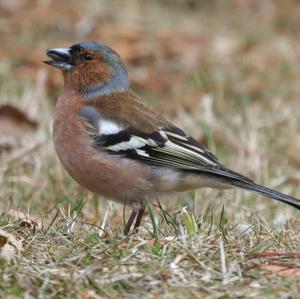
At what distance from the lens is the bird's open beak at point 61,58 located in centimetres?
553

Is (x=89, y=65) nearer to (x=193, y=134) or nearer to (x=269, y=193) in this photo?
(x=269, y=193)

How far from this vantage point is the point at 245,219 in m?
5.38

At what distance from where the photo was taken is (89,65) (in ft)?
18.3

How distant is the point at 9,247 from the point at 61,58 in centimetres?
197

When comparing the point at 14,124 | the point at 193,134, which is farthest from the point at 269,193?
the point at 14,124

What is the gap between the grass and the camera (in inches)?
146

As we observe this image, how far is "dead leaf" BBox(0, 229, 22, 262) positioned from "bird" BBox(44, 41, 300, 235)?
96 centimetres

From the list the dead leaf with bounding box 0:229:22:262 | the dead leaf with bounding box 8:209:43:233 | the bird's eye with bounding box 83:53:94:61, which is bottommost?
the dead leaf with bounding box 0:229:22:262

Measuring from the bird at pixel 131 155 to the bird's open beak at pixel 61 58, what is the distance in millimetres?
331

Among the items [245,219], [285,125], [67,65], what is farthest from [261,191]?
[285,125]

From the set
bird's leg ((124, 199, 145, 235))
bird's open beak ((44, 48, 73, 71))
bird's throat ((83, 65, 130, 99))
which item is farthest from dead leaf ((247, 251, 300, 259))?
bird's open beak ((44, 48, 73, 71))

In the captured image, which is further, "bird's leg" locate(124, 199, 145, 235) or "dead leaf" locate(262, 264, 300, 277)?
"bird's leg" locate(124, 199, 145, 235)

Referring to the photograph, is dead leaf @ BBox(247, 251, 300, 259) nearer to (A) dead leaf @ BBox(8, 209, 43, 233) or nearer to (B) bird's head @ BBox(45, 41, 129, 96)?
(A) dead leaf @ BBox(8, 209, 43, 233)

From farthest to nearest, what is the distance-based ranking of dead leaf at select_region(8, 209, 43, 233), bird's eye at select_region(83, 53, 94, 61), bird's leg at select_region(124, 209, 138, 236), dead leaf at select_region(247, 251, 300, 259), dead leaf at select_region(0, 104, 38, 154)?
dead leaf at select_region(0, 104, 38, 154), bird's eye at select_region(83, 53, 94, 61), bird's leg at select_region(124, 209, 138, 236), dead leaf at select_region(8, 209, 43, 233), dead leaf at select_region(247, 251, 300, 259)
